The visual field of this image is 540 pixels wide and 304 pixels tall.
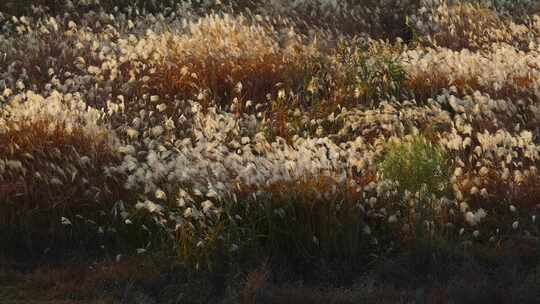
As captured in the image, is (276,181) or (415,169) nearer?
(276,181)

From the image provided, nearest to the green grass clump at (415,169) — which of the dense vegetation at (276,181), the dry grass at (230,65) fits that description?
the dense vegetation at (276,181)

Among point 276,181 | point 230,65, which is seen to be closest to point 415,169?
point 276,181

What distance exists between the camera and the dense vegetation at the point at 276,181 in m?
5.09

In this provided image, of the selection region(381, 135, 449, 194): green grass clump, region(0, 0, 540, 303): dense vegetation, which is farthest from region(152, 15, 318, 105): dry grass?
region(381, 135, 449, 194): green grass clump

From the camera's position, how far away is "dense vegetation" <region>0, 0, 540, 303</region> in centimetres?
509

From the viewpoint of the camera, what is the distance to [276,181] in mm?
5457

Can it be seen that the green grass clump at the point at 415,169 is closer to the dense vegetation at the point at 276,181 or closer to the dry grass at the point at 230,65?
the dense vegetation at the point at 276,181

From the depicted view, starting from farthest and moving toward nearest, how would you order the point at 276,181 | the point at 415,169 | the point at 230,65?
the point at 230,65 < the point at 415,169 < the point at 276,181

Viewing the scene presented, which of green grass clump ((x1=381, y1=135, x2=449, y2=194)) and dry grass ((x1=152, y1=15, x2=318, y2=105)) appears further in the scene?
dry grass ((x1=152, y1=15, x2=318, y2=105))

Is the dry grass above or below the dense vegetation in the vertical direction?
above

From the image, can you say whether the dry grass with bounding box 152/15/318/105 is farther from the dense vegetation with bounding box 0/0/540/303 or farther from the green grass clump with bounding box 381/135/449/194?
the green grass clump with bounding box 381/135/449/194

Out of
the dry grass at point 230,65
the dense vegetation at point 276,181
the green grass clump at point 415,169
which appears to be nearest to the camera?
the dense vegetation at point 276,181

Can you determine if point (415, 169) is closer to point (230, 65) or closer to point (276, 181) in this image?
point (276, 181)

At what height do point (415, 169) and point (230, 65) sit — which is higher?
point (230, 65)
